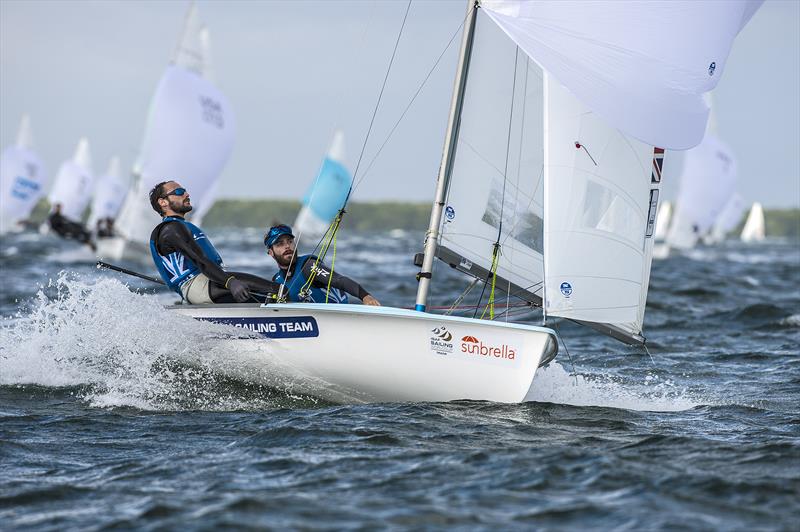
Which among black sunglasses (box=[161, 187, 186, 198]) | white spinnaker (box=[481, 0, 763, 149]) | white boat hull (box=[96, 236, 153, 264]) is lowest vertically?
white boat hull (box=[96, 236, 153, 264])

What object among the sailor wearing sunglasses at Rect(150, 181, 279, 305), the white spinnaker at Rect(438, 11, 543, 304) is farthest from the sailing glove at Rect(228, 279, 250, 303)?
the white spinnaker at Rect(438, 11, 543, 304)

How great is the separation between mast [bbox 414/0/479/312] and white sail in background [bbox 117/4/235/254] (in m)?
18.6

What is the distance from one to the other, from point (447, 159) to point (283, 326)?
1.49 m

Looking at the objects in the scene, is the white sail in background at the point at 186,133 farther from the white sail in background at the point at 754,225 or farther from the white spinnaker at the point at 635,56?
the white sail in background at the point at 754,225

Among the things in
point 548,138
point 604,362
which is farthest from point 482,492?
point 604,362

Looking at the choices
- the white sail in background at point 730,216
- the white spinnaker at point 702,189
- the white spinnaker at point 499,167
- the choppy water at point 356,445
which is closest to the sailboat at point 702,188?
the white spinnaker at point 702,189

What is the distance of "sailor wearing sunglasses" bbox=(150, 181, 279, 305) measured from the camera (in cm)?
717

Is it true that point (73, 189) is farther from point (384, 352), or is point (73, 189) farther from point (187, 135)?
point (384, 352)

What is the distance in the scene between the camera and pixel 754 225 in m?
84.5

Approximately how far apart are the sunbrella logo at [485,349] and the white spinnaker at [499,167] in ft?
2.58

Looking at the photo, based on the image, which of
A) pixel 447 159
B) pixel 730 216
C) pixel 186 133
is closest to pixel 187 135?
pixel 186 133

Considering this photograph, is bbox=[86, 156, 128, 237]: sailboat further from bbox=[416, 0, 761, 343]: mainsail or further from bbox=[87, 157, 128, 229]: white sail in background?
bbox=[416, 0, 761, 343]: mainsail

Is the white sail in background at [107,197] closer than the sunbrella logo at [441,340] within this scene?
No

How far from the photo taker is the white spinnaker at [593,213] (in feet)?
22.3
